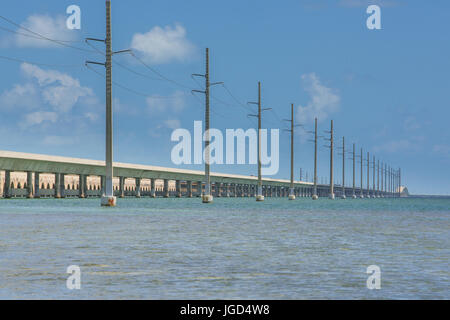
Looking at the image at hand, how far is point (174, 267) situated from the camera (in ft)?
45.1

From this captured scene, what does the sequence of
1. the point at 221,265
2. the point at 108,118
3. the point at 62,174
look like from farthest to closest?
the point at 62,174 → the point at 108,118 → the point at 221,265

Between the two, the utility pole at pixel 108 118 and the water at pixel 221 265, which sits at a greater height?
the utility pole at pixel 108 118

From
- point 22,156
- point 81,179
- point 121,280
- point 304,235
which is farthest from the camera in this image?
point 81,179

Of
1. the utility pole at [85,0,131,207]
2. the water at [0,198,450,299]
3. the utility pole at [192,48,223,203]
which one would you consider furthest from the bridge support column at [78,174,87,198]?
the water at [0,198,450,299]

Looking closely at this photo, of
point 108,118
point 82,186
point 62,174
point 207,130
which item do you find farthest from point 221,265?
point 82,186

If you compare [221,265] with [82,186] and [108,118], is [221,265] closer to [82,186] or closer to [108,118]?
[108,118]

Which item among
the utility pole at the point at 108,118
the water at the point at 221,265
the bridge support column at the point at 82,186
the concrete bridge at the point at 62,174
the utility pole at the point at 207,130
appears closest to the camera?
the water at the point at 221,265

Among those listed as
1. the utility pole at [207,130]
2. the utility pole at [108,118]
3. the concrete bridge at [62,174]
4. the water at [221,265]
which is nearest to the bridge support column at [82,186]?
the concrete bridge at [62,174]

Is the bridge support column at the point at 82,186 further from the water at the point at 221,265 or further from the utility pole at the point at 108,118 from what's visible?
the water at the point at 221,265

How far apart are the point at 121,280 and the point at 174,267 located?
6.55 ft

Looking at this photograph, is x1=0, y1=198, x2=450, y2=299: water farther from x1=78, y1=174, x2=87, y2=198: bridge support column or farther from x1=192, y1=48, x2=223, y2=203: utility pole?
x1=78, y1=174, x2=87, y2=198: bridge support column
